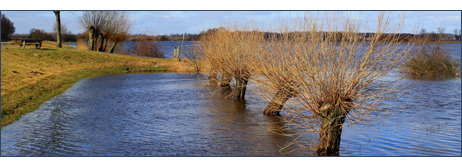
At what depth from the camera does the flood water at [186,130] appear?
7574 mm

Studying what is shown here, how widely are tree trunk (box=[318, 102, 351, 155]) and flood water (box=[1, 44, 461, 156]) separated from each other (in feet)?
1.53

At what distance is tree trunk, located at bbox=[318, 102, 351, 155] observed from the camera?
22.3ft

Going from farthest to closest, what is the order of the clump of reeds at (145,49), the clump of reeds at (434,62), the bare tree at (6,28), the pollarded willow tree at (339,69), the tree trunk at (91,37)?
the bare tree at (6,28) → the clump of reeds at (145,49) → the tree trunk at (91,37) → the clump of reeds at (434,62) → the pollarded willow tree at (339,69)

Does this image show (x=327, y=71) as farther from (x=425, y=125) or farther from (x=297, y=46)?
(x=425, y=125)

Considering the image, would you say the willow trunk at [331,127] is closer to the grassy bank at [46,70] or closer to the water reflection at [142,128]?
the water reflection at [142,128]

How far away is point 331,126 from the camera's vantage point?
6.88 m

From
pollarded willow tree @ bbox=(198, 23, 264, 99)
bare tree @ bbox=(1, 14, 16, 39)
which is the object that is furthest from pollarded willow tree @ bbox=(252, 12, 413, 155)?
bare tree @ bbox=(1, 14, 16, 39)

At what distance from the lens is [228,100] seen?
14.4 metres

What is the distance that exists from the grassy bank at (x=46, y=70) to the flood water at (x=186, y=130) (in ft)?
2.28

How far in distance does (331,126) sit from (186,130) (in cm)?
393

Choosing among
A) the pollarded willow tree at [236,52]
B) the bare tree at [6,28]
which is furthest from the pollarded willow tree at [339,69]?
the bare tree at [6,28]

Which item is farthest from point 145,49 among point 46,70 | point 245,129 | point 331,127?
point 331,127

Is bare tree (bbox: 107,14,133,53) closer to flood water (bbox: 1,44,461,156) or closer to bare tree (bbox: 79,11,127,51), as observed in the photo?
bare tree (bbox: 79,11,127,51)

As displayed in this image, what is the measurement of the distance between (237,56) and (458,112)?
8.07m
